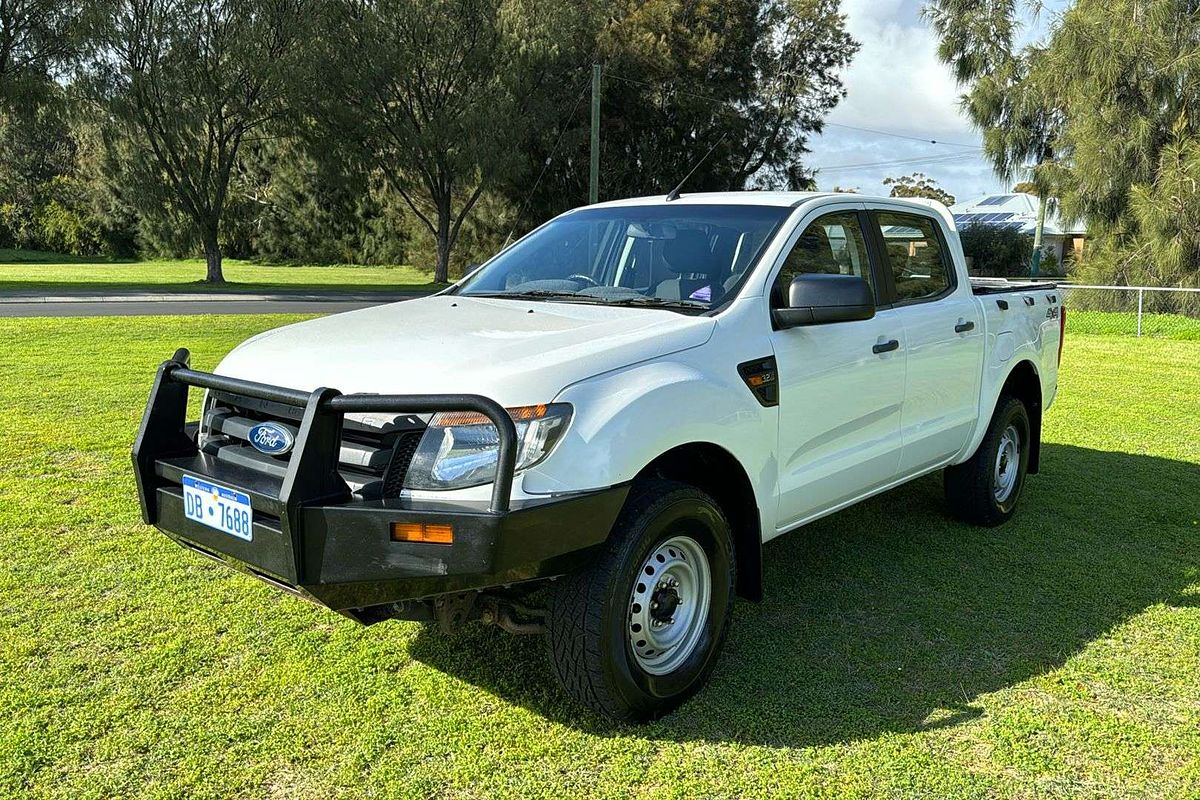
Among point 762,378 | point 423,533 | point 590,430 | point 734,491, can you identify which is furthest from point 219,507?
point 762,378

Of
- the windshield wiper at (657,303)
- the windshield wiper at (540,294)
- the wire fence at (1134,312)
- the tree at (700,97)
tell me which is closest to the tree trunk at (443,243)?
the tree at (700,97)

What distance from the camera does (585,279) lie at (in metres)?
4.43

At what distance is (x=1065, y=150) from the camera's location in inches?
991

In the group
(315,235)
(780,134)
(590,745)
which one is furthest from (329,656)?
(315,235)

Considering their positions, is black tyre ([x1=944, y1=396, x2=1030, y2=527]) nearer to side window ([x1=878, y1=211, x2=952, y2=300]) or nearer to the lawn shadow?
the lawn shadow

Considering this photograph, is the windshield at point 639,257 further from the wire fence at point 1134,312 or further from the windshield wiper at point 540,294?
the wire fence at point 1134,312

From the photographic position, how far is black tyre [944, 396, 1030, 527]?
18.2 ft

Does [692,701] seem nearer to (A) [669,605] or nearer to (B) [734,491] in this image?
(A) [669,605]

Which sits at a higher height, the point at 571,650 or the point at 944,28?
the point at 944,28

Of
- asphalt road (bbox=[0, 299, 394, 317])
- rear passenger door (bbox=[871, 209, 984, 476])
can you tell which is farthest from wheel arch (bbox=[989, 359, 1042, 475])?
asphalt road (bbox=[0, 299, 394, 317])

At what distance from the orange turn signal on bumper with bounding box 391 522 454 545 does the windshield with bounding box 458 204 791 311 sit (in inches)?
58.0

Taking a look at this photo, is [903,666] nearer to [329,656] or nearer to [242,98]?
[329,656]

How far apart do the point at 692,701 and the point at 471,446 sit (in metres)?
1.33

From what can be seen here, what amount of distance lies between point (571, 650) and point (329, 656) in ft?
3.96
